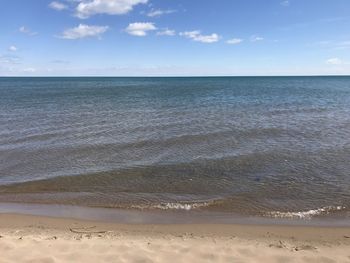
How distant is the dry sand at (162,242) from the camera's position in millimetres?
7324

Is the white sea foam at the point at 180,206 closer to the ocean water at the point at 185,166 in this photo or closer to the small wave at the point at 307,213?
the ocean water at the point at 185,166

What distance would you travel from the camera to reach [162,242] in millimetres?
8250

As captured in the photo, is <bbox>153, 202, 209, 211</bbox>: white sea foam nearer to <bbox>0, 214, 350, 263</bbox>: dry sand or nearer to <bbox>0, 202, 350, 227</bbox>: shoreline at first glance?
<bbox>0, 202, 350, 227</bbox>: shoreline

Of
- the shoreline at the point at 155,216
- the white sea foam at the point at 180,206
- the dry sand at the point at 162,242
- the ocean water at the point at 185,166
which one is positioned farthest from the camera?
the ocean water at the point at 185,166

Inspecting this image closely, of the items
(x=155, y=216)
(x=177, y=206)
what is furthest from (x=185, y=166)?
(x=155, y=216)

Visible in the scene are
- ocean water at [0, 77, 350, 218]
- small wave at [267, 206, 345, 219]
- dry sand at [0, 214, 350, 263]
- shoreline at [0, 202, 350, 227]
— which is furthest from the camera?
ocean water at [0, 77, 350, 218]

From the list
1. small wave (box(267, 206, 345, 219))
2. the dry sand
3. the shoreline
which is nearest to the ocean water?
small wave (box(267, 206, 345, 219))

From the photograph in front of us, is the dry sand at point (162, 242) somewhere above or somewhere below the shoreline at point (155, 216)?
above

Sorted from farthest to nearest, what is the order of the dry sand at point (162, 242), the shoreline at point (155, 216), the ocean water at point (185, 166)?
the ocean water at point (185, 166) < the shoreline at point (155, 216) < the dry sand at point (162, 242)

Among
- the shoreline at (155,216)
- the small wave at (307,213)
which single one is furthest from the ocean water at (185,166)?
the shoreline at (155,216)

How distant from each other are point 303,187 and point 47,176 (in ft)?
31.1

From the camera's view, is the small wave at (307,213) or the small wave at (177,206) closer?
the small wave at (307,213)

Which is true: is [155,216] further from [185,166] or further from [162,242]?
[185,166]

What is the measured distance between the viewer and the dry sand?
288 inches
